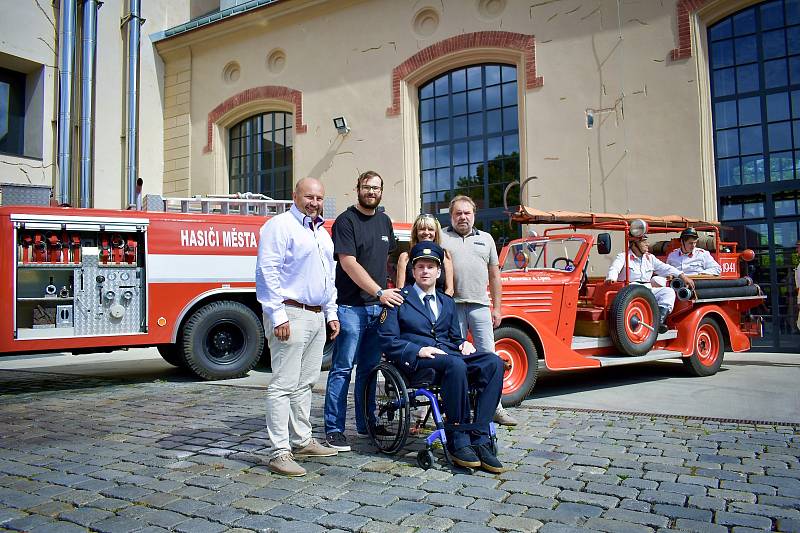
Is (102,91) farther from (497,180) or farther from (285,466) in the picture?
(285,466)

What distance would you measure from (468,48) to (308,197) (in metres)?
9.47

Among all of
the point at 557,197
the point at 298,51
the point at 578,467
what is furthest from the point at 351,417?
the point at 298,51

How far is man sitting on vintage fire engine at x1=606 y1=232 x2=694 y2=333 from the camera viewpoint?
726 centimetres

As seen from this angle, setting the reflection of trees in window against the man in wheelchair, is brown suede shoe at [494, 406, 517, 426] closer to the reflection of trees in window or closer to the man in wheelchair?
the man in wheelchair

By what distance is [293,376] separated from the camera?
3.91 metres

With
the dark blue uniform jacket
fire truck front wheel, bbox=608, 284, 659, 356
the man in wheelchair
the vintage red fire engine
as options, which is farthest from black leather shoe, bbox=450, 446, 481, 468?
fire truck front wheel, bbox=608, 284, 659, 356

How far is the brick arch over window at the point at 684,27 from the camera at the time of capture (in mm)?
10281

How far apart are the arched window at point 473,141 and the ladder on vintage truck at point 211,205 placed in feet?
14.6

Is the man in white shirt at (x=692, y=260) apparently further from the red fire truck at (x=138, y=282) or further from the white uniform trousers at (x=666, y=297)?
the red fire truck at (x=138, y=282)

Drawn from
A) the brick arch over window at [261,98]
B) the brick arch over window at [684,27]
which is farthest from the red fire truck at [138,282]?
the brick arch over window at [684,27]

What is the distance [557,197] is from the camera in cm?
1133

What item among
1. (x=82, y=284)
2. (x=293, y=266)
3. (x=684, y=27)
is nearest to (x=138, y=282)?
(x=82, y=284)

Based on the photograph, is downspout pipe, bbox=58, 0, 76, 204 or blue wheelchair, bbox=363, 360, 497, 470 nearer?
blue wheelchair, bbox=363, 360, 497, 470

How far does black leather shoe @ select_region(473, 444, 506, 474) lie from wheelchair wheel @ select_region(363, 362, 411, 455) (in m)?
0.47
